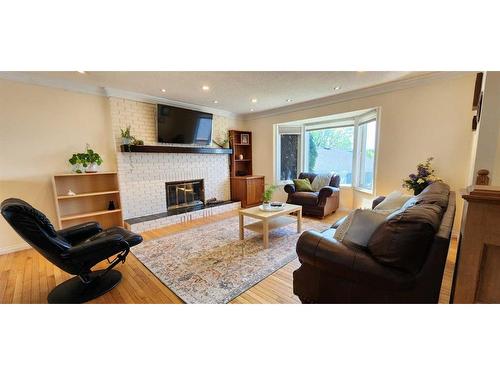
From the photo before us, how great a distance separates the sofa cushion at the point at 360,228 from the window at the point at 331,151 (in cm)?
363

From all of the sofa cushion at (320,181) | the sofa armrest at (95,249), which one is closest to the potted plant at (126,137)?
the sofa armrest at (95,249)

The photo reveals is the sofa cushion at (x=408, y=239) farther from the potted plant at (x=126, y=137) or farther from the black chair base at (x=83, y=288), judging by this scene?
the potted plant at (x=126, y=137)

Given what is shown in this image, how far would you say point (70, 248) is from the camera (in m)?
1.71

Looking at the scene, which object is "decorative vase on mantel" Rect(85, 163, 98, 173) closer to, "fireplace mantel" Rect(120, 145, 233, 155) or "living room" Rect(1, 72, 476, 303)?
"living room" Rect(1, 72, 476, 303)

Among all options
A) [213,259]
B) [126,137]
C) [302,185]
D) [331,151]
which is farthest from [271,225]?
[331,151]

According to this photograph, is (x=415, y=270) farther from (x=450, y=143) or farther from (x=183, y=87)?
(x=183, y=87)

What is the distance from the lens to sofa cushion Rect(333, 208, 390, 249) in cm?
138

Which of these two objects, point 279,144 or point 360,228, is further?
point 279,144

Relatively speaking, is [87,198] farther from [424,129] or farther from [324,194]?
[424,129]

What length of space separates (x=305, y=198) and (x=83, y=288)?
143 inches

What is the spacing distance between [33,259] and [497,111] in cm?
507

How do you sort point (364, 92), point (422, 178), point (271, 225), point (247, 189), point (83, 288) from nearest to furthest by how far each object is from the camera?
point (83, 288) → point (422, 178) → point (271, 225) → point (364, 92) → point (247, 189)

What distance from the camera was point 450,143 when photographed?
2.94m
